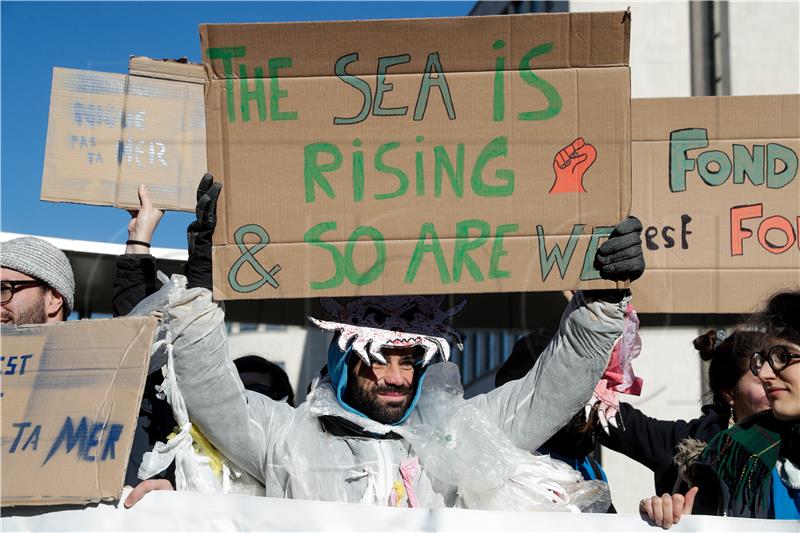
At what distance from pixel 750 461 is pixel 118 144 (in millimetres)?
1799

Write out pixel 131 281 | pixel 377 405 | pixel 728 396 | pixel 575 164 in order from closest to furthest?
pixel 575 164
pixel 377 405
pixel 131 281
pixel 728 396

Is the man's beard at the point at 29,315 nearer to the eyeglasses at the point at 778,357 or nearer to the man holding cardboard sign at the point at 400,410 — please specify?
the man holding cardboard sign at the point at 400,410

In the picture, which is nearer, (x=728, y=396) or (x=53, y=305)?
(x=53, y=305)

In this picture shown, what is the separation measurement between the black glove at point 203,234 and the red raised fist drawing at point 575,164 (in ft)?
2.72

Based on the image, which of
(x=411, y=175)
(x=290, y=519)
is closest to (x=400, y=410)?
(x=290, y=519)

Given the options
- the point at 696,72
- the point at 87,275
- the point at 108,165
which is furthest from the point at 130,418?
the point at 696,72

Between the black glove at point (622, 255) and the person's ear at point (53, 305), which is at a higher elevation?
the black glove at point (622, 255)

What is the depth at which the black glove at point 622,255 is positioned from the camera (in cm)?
235

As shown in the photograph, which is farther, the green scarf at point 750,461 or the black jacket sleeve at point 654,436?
the black jacket sleeve at point 654,436

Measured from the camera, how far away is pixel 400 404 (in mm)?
2627

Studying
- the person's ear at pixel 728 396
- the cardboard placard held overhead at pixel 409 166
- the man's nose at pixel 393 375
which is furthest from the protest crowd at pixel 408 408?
the person's ear at pixel 728 396

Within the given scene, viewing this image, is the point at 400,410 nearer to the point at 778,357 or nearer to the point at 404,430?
the point at 404,430

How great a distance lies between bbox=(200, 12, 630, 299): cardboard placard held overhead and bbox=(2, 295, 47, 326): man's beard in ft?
2.03

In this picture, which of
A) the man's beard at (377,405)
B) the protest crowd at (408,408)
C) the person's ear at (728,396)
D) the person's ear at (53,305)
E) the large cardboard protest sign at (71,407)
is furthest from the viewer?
the person's ear at (728,396)
